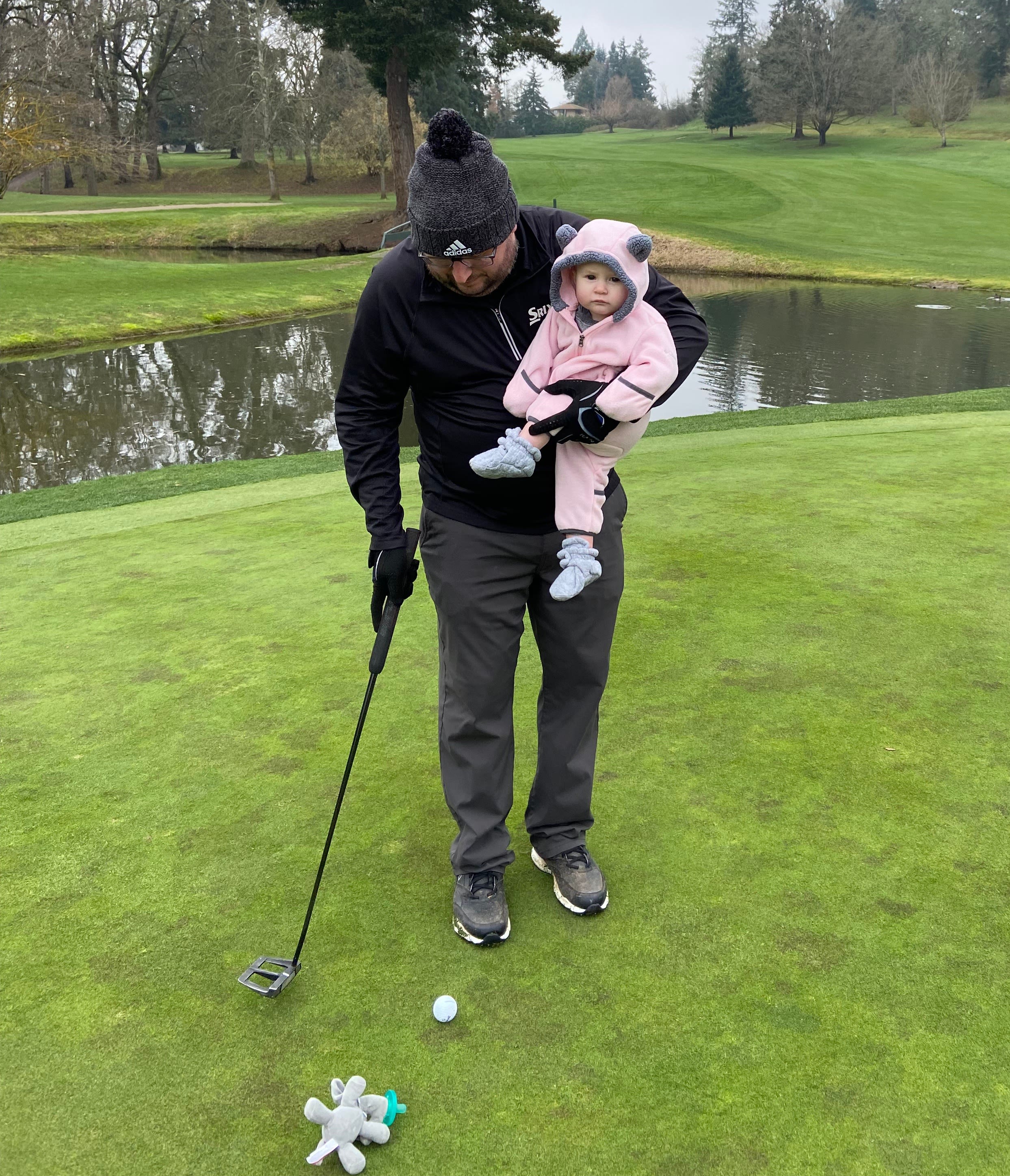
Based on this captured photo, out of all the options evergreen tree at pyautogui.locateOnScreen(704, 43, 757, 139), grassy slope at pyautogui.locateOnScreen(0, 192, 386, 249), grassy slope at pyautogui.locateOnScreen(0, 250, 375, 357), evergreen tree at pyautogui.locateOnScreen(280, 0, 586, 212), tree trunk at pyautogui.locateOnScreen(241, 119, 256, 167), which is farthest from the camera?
evergreen tree at pyautogui.locateOnScreen(704, 43, 757, 139)

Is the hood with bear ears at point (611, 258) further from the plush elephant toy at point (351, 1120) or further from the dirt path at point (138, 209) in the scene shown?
the dirt path at point (138, 209)

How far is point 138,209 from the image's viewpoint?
127ft

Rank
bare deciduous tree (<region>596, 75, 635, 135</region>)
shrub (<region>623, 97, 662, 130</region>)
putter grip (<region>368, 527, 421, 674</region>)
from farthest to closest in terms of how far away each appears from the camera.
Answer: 1. bare deciduous tree (<region>596, 75, 635, 135</region>)
2. shrub (<region>623, 97, 662, 130</region>)
3. putter grip (<region>368, 527, 421, 674</region>)

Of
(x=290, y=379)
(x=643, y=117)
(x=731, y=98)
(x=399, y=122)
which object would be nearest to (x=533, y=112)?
(x=643, y=117)

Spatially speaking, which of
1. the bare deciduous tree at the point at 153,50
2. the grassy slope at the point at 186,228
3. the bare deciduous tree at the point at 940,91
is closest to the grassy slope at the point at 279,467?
the grassy slope at the point at 186,228

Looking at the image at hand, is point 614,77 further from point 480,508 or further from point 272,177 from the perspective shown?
point 480,508

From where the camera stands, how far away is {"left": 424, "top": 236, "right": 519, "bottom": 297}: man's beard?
2.46 metres

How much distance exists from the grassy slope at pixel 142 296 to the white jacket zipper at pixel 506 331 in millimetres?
18509

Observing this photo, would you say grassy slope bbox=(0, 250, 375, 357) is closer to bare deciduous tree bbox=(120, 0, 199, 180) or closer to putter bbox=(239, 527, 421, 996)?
putter bbox=(239, 527, 421, 996)

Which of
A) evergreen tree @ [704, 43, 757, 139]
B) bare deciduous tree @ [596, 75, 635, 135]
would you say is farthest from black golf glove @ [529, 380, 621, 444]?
bare deciduous tree @ [596, 75, 635, 135]

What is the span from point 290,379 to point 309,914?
14702 mm

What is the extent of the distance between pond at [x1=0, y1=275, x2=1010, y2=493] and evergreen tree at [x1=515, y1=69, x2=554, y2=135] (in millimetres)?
71550

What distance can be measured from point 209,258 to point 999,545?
31.7 metres

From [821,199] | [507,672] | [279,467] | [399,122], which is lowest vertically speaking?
[279,467]
